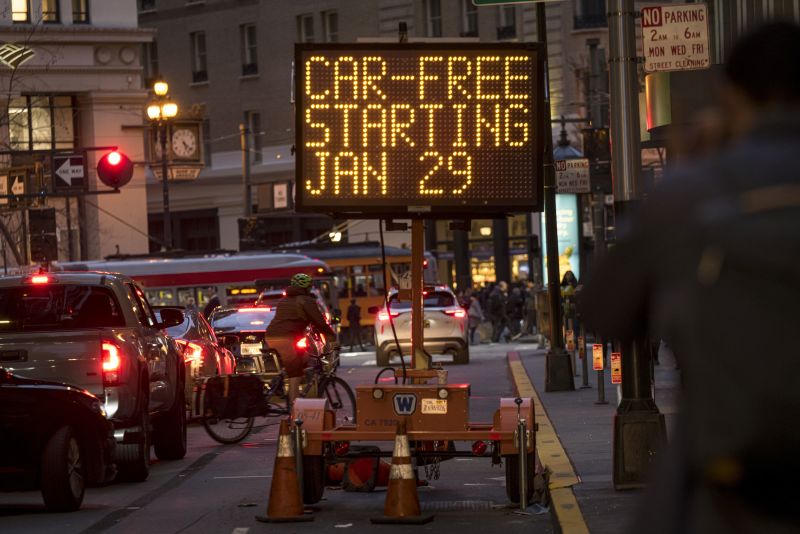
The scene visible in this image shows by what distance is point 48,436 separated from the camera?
511 inches

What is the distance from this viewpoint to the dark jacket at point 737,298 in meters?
3.48

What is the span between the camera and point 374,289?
5344 centimetres

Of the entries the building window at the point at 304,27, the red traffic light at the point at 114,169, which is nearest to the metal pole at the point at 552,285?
the red traffic light at the point at 114,169

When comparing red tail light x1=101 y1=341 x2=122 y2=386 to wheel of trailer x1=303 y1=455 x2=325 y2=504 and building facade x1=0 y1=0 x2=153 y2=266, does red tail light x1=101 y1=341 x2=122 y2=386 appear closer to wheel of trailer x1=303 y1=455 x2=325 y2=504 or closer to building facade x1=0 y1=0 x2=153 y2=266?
wheel of trailer x1=303 y1=455 x2=325 y2=504

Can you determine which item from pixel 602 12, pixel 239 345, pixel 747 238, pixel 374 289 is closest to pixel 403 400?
pixel 747 238

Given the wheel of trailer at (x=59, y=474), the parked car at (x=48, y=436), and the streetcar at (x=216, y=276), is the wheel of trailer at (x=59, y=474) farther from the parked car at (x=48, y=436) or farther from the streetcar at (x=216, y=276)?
the streetcar at (x=216, y=276)

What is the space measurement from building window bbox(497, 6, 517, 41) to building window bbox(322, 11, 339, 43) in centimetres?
711

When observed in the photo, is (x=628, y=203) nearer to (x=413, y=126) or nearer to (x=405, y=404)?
(x=413, y=126)

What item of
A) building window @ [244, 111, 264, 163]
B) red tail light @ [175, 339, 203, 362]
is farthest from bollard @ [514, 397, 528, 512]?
building window @ [244, 111, 264, 163]

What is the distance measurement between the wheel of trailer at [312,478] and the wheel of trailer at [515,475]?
1.39 metres

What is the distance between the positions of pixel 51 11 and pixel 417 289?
119 ft

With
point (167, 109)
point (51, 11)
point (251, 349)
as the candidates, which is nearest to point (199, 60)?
point (51, 11)

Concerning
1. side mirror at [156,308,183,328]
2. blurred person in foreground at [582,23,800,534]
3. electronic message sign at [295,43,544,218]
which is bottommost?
side mirror at [156,308,183,328]

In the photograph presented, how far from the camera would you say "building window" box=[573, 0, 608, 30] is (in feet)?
188
